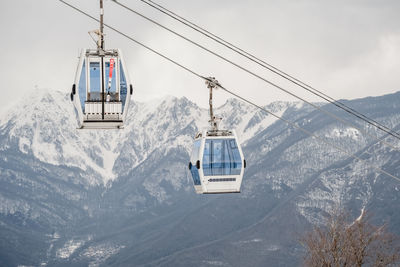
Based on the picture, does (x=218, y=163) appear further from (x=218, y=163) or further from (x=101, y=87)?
(x=101, y=87)

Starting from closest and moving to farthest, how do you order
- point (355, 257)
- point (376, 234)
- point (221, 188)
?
point (221, 188), point (355, 257), point (376, 234)

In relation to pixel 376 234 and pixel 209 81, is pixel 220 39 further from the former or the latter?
pixel 376 234

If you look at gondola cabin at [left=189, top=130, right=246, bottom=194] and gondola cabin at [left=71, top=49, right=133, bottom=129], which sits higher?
gondola cabin at [left=71, top=49, right=133, bottom=129]

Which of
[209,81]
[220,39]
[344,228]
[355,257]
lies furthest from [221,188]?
[344,228]

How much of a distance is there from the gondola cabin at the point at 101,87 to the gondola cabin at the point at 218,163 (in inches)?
221

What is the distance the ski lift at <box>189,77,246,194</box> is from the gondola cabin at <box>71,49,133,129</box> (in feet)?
16.3

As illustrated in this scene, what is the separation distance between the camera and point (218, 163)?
34.6m

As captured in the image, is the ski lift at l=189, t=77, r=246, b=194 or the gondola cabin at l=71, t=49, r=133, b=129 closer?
the gondola cabin at l=71, t=49, r=133, b=129

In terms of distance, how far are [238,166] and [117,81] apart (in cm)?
781

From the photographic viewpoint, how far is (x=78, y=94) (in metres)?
30.3

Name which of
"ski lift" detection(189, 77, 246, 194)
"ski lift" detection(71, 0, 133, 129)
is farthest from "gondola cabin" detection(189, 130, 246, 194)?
"ski lift" detection(71, 0, 133, 129)

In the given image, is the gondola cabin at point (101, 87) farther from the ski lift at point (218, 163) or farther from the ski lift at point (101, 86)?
the ski lift at point (218, 163)

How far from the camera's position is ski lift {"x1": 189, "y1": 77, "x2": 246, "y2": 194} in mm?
33938

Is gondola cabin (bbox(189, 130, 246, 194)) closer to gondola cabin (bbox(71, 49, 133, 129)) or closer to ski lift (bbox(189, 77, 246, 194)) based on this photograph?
ski lift (bbox(189, 77, 246, 194))
